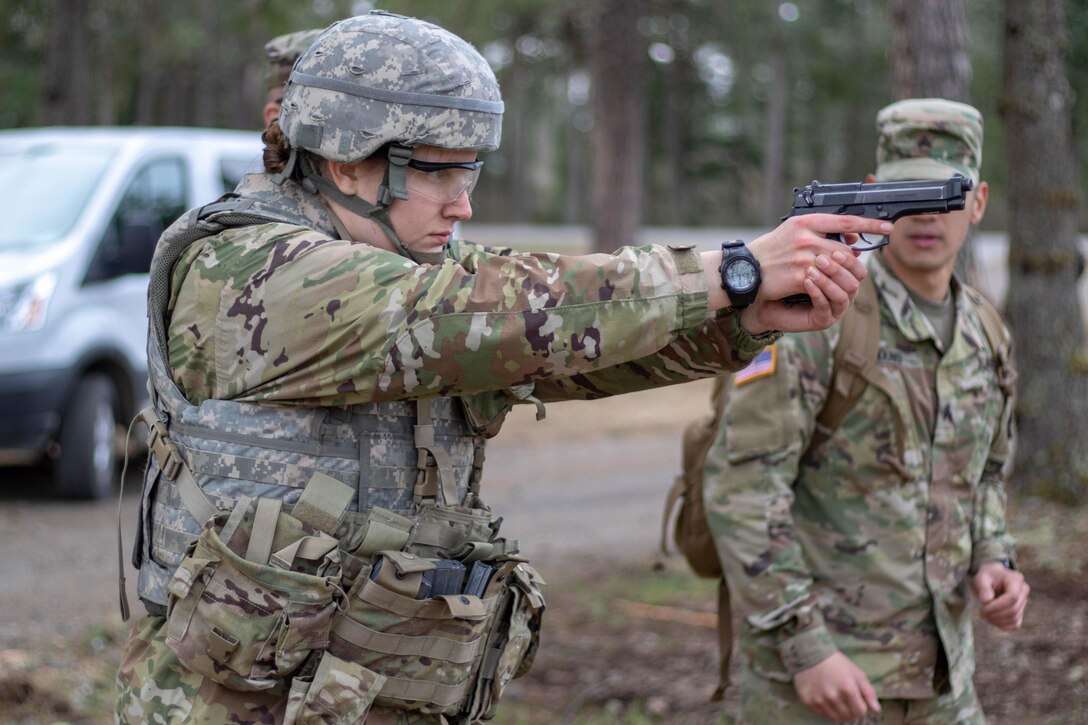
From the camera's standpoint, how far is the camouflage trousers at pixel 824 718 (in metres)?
3.25

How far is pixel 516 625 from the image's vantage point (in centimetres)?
267

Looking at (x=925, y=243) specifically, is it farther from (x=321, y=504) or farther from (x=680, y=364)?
(x=321, y=504)

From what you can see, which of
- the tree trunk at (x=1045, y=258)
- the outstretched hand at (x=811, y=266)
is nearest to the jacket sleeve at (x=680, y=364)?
the outstretched hand at (x=811, y=266)

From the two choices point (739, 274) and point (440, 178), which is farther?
point (440, 178)

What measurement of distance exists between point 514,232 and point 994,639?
34.3 metres

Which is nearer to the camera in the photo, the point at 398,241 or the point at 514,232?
the point at 398,241

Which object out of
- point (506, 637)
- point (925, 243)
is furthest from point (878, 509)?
point (506, 637)

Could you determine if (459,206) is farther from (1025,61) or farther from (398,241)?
(1025,61)

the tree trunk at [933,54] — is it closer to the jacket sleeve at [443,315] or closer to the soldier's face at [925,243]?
the soldier's face at [925,243]

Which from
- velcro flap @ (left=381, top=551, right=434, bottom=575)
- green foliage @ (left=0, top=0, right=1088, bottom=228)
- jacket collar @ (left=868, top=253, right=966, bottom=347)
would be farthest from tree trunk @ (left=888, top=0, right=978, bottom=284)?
velcro flap @ (left=381, top=551, right=434, bottom=575)

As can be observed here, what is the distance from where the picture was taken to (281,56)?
5.30 m

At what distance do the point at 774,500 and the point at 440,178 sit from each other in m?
1.33

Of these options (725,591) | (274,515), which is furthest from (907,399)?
(274,515)

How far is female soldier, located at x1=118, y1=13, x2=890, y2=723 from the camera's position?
209cm
